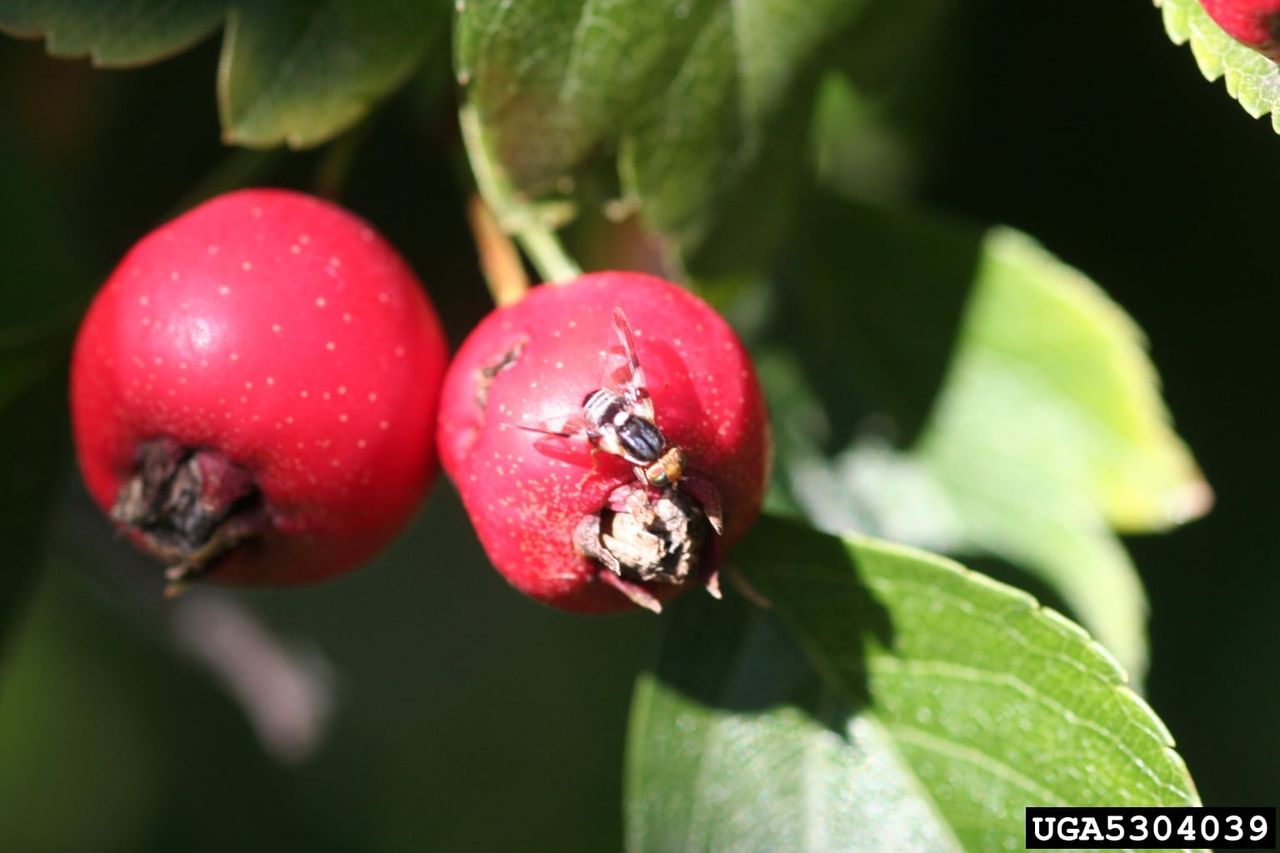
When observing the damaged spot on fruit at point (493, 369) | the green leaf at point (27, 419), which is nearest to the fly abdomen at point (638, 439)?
the damaged spot on fruit at point (493, 369)

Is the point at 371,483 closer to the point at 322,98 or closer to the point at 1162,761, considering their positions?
the point at 322,98

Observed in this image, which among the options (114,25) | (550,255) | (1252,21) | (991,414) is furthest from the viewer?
(991,414)

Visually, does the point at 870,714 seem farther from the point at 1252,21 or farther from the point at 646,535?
the point at 1252,21

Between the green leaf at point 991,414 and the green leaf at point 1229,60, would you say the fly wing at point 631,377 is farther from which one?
the green leaf at point 991,414

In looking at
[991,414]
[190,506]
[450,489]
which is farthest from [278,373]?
[450,489]

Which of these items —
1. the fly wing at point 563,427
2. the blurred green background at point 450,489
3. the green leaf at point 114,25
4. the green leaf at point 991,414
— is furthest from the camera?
the blurred green background at point 450,489

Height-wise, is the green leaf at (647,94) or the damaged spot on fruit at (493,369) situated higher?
the green leaf at (647,94)
